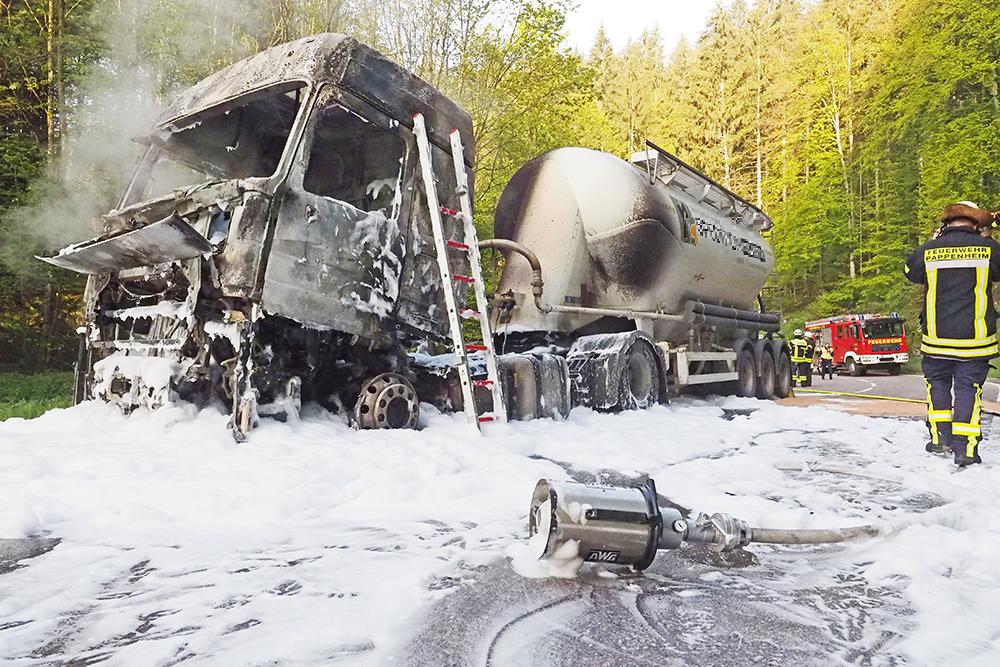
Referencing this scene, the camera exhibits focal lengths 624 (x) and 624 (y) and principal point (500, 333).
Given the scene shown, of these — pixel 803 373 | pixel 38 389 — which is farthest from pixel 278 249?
pixel 803 373

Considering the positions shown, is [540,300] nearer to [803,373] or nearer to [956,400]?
[956,400]

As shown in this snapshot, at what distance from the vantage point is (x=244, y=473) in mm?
3008

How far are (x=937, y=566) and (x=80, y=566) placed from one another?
9.05 feet

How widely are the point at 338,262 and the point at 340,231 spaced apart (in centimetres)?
21

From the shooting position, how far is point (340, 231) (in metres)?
4.10

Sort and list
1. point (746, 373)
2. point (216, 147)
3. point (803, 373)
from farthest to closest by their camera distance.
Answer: point (803, 373) → point (746, 373) → point (216, 147)

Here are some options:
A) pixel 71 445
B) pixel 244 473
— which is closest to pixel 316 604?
pixel 244 473

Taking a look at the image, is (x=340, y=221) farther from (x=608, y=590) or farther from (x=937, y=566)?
(x=937, y=566)

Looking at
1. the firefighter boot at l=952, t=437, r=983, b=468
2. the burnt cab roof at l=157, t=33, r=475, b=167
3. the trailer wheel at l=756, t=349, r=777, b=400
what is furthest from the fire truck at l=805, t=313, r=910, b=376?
the burnt cab roof at l=157, t=33, r=475, b=167

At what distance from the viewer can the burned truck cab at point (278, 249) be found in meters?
3.75

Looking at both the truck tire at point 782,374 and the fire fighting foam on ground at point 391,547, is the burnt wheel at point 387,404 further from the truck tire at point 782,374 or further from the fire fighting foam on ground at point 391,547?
the truck tire at point 782,374

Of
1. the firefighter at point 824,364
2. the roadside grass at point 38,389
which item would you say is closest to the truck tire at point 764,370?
the roadside grass at point 38,389

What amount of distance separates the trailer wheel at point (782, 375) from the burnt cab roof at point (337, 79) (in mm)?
7595

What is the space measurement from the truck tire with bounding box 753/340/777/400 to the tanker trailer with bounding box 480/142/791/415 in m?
2.38
